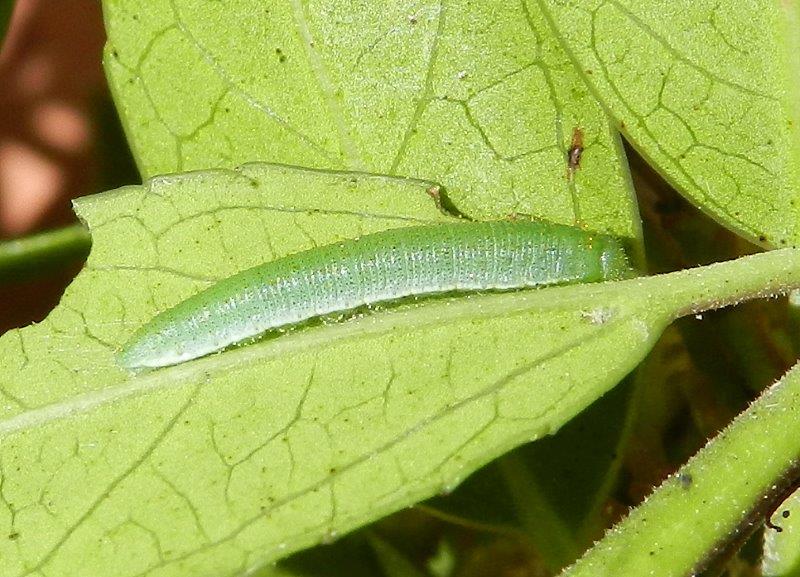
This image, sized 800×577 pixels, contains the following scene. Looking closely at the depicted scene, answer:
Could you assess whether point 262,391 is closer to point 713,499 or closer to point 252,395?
point 252,395

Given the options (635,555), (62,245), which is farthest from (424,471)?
(62,245)

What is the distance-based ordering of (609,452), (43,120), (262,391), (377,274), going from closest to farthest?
(262,391), (377,274), (609,452), (43,120)

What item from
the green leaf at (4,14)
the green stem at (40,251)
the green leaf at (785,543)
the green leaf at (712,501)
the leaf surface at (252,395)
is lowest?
the green leaf at (785,543)

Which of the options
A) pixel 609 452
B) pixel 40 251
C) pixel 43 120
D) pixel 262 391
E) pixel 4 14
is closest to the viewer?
pixel 262 391

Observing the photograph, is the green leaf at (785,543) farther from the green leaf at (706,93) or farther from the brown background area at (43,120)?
the brown background area at (43,120)

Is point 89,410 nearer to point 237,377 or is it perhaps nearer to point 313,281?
point 237,377

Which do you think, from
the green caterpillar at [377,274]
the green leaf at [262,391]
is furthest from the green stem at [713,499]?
the green caterpillar at [377,274]

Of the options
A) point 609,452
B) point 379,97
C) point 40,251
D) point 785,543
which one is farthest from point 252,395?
point 40,251
